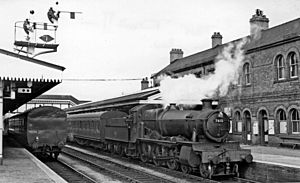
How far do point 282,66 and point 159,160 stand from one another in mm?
9685

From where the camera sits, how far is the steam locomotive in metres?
13.2

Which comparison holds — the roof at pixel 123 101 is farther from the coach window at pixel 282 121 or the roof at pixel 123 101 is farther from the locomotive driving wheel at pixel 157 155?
the coach window at pixel 282 121

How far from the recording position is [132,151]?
19.0 meters

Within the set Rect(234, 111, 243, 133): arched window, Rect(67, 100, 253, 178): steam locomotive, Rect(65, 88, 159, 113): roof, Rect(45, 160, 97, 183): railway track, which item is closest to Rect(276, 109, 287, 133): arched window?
Rect(234, 111, 243, 133): arched window

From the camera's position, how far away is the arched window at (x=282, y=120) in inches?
831

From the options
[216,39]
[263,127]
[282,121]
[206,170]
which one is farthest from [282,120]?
[216,39]

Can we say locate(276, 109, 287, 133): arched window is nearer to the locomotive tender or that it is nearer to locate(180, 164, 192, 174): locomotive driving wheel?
locate(180, 164, 192, 174): locomotive driving wheel

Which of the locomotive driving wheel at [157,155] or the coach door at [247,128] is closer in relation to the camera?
the locomotive driving wheel at [157,155]

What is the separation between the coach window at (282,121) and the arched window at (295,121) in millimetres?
462

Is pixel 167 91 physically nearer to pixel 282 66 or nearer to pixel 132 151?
pixel 132 151

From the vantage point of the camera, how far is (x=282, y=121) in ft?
69.9

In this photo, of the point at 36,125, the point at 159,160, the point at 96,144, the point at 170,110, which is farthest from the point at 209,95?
the point at 96,144

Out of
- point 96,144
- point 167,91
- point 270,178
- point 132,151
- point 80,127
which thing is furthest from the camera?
point 80,127

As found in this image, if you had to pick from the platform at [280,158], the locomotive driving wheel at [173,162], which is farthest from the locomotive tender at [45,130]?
the platform at [280,158]
